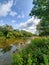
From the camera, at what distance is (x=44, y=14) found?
1944 cm

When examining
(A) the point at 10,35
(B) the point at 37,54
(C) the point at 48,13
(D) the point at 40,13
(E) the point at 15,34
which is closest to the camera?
(B) the point at 37,54

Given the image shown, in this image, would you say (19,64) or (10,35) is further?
(10,35)

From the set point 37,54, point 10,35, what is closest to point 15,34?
point 10,35

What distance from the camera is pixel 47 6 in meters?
18.8

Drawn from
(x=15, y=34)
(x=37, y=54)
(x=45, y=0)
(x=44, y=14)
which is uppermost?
(x=45, y=0)

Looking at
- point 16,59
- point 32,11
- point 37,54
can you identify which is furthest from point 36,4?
point 16,59

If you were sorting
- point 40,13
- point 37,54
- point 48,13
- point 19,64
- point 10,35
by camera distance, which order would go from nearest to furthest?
point 19,64
point 37,54
point 48,13
point 40,13
point 10,35

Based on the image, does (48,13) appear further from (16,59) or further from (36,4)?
(16,59)

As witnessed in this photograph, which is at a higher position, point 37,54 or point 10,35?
point 37,54

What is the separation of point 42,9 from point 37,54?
30.0 feet

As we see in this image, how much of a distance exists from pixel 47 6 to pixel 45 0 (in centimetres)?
100

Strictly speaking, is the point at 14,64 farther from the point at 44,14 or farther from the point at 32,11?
the point at 32,11

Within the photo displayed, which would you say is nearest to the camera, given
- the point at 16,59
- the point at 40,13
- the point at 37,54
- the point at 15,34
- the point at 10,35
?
the point at 16,59

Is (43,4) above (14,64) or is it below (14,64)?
above
